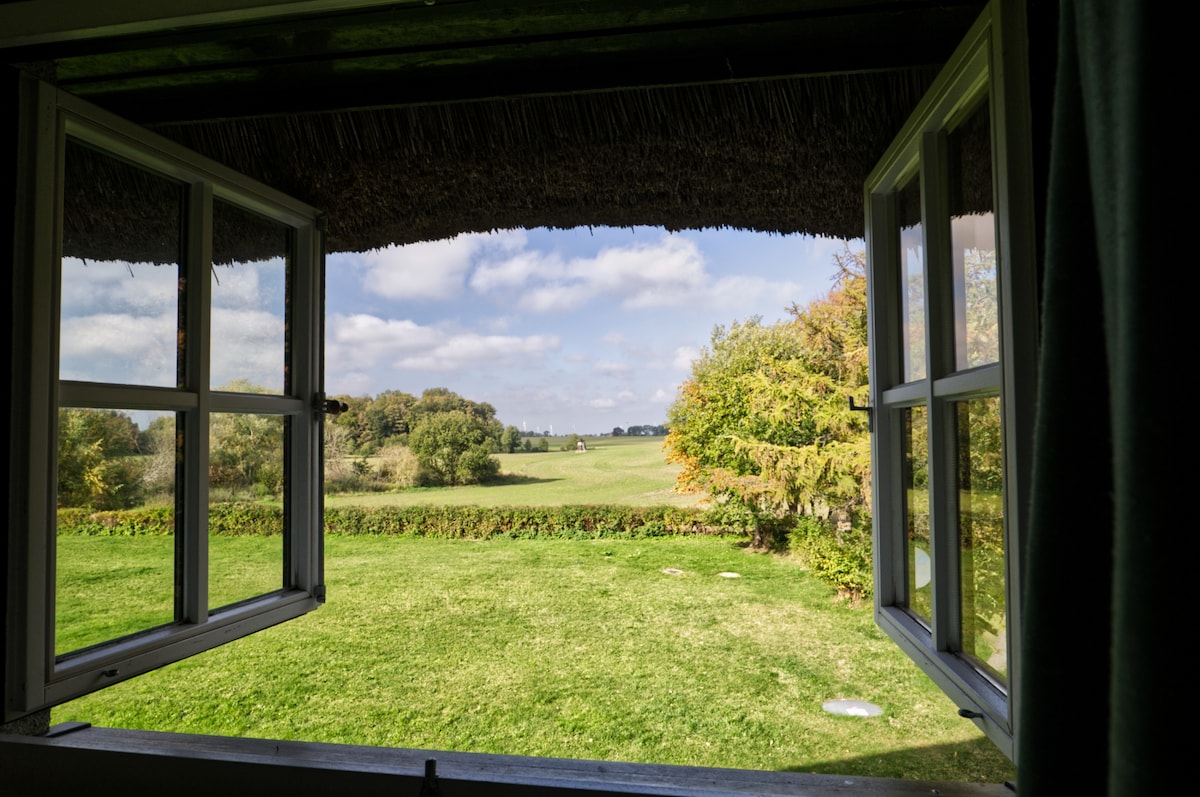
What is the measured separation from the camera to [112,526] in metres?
1.23

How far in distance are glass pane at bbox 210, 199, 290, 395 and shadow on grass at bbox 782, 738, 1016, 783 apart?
2980 millimetres

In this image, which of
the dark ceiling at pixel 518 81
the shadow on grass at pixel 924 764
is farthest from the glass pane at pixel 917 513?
the shadow on grass at pixel 924 764

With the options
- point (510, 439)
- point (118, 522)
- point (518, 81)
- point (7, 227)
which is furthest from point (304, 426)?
point (510, 439)

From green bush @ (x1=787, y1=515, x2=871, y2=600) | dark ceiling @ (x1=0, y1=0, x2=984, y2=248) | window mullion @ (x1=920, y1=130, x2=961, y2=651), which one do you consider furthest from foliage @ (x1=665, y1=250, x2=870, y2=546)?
window mullion @ (x1=920, y1=130, x2=961, y2=651)

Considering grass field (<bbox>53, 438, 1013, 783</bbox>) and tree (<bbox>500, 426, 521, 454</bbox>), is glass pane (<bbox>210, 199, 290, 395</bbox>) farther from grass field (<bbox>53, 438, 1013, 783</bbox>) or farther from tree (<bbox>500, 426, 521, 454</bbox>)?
tree (<bbox>500, 426, 521, 454</bbox>)

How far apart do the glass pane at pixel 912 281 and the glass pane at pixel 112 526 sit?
143 centimetres

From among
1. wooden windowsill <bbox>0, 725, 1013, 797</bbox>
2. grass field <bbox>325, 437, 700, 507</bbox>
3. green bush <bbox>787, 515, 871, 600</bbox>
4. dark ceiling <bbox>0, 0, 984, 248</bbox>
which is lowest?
green bush <bbox>787, 515, 871, 600</bbox>

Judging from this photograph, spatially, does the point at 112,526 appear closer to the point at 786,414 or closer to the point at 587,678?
the point at 587,678

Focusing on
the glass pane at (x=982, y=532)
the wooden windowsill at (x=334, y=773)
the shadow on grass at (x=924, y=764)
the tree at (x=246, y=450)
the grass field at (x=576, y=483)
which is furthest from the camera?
the grass field at (x=576, y=483)

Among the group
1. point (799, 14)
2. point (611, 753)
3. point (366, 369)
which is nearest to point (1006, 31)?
point (799, 14)

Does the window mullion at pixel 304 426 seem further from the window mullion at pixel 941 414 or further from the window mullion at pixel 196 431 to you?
the window mullion at pixel 941 414

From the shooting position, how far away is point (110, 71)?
1.22 metres

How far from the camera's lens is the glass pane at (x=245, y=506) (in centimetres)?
143

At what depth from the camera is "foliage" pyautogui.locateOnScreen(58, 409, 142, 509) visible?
44.0 inches
